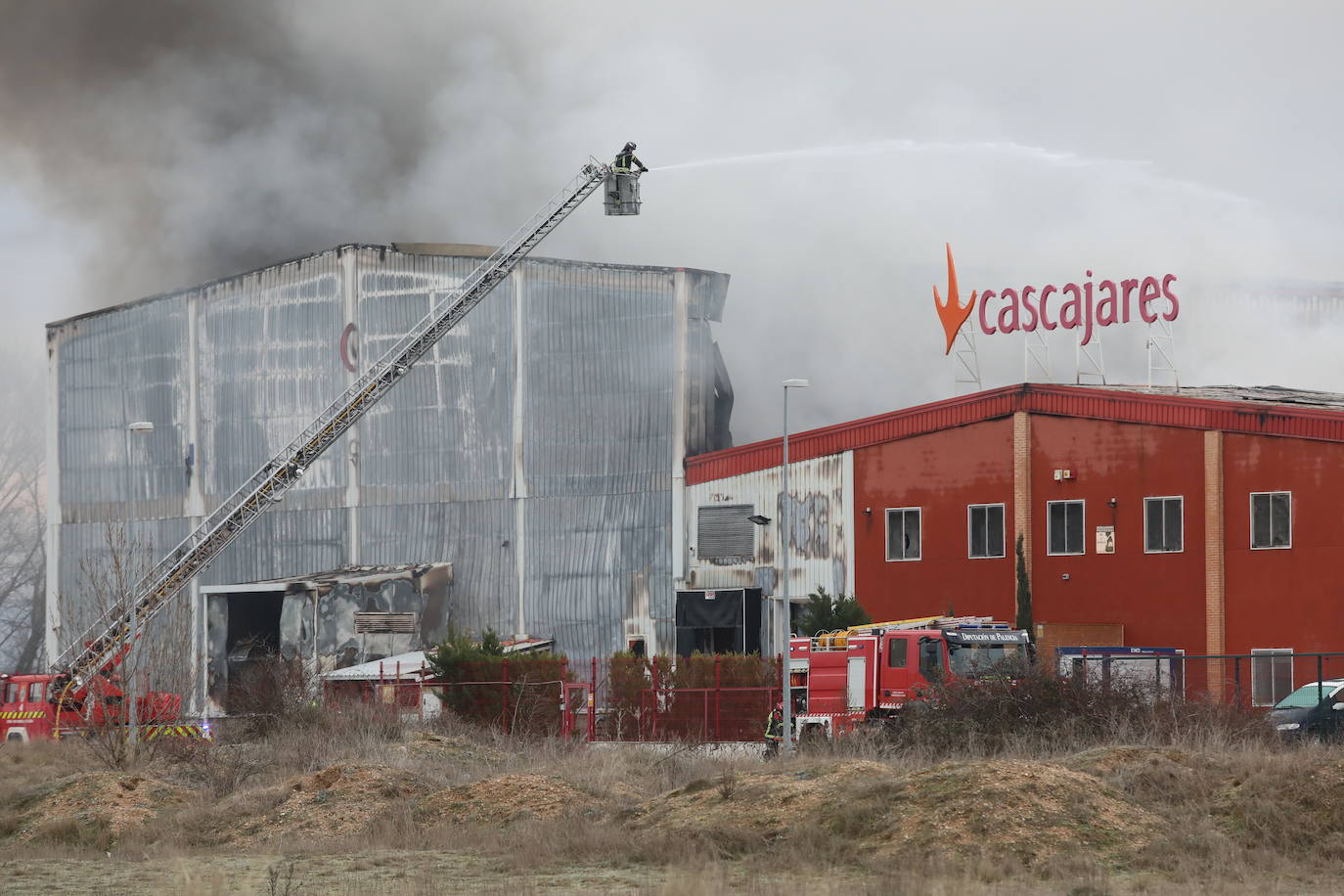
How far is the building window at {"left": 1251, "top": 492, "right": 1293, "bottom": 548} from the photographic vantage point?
39062 millimetres

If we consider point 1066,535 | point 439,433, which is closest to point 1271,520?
point 1066,535

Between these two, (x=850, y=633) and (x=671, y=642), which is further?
(x=671, y=642)

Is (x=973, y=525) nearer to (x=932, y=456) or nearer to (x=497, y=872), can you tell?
(x=932, y=456)

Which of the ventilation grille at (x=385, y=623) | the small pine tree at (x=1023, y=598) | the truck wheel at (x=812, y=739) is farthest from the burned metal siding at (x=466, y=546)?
the truck wheel at (x=812, y=739)

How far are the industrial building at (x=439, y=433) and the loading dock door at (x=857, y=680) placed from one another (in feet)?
57.9

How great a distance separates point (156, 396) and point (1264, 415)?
3791 centimetres

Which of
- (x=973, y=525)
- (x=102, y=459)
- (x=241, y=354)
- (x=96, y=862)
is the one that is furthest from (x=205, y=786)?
(x=102, y=459)

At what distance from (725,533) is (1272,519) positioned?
15.7 meters

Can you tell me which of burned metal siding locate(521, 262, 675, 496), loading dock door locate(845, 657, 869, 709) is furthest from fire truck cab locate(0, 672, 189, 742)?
loading dock door locate(845, 657, 869, 709)

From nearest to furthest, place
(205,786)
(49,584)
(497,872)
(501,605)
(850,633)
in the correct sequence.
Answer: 1. (497,872)
2. (205,786)
3. (850,633)
4. (501,605)
5. (49,584)

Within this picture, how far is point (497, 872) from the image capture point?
18.3 metres

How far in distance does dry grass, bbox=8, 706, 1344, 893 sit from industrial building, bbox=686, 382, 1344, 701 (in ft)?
42.9

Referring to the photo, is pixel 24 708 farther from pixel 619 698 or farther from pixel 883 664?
pixel 883 664

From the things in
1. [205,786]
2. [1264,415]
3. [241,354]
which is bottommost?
[205,786]
